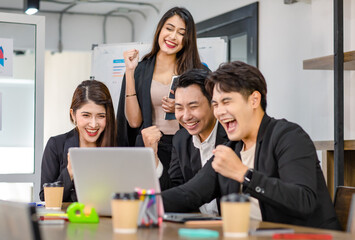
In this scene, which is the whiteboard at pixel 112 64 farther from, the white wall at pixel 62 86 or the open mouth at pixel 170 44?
the white wall at pixel 62 86

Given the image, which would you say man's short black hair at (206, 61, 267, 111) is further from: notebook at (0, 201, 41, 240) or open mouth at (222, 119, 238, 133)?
notebook at (0, 201, 41, 240)

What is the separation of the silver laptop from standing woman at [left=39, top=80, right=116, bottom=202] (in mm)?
890

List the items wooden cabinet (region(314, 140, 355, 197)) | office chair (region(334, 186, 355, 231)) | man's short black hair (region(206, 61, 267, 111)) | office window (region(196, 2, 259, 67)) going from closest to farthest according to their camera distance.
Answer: office chair (region(334, 186, 355, 231))
man's short black hair (region(206, 61, 267, 111))
wooden cabinet (region(314, 140, 355, 197))
office window (region(196, 2, 259, 67))

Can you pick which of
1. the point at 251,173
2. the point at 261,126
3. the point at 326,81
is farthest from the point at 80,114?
the point at 326,81

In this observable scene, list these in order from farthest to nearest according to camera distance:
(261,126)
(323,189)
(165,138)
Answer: (165,138), (261,126), (323,189)

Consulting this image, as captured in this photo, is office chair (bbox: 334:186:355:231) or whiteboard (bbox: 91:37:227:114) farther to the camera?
whiteboard (bbox: 91:37:227:114)

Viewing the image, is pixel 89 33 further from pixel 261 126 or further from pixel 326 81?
pixel 261 126

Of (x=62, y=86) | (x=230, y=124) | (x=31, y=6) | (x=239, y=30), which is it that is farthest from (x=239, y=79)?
(x=62, y=86)

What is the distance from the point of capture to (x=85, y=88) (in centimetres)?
280

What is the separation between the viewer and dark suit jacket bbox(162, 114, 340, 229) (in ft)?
5.39

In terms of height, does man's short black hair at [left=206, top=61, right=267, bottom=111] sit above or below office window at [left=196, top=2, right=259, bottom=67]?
below

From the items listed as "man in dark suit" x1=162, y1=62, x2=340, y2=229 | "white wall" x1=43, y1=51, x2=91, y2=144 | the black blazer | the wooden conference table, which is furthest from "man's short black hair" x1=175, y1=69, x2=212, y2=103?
"white wall" x1=43, y1=51, x2=91, y2=144

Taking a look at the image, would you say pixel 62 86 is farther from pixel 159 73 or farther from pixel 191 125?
pixel 191 125

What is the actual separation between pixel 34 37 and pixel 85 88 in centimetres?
130
